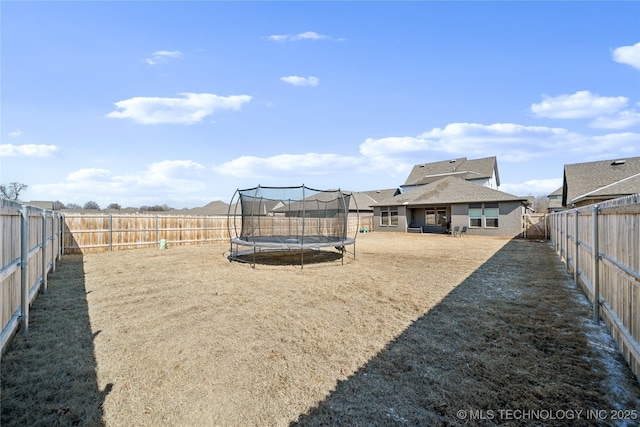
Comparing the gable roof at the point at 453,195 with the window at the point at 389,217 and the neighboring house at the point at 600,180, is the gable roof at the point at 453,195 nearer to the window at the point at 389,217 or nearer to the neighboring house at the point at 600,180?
the window at the point at 389,217

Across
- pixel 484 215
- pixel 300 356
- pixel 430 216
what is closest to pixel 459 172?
pixel 430 216

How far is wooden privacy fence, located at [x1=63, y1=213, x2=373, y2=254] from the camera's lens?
34.0 feet

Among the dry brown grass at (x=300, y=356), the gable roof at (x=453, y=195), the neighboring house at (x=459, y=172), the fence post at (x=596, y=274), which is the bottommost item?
the dry brown grass at (x=300, y=356)

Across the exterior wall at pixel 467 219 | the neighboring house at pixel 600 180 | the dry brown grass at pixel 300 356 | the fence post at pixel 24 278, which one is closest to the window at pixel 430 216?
the exterior wall at pixel 467 219

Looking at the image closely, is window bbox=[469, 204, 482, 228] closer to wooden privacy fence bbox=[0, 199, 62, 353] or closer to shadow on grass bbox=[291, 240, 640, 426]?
shadow on grass bbox=[291, 240, 640, 426]

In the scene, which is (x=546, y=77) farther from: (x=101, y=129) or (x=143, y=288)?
(x=101, y=129)

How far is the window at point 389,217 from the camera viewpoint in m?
20.3

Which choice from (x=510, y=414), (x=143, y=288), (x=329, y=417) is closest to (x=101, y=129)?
(x=143, y=288)

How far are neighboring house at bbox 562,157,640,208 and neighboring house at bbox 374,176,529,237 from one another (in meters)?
2.26

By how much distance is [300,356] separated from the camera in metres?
2.75

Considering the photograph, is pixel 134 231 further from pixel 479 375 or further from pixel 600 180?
pixel 600 180

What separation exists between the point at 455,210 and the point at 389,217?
4.51 metres

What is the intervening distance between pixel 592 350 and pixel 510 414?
1684 mm

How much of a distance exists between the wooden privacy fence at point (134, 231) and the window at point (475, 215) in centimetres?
910
